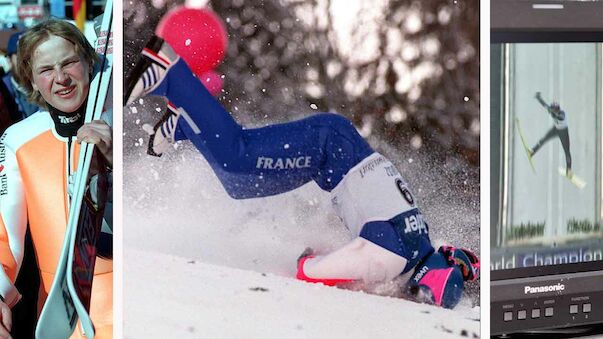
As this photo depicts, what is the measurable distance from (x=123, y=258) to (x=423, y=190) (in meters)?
0.58

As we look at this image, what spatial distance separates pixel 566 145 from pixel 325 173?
1.90 ft

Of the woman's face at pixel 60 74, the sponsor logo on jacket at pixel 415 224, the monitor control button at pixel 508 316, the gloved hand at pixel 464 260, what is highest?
the woman's face at pixel 60 74

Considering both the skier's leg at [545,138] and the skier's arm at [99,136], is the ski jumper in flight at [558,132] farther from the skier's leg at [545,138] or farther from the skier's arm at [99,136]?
the skier's arm at [99,136]

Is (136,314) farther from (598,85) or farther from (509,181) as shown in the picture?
(598,85)

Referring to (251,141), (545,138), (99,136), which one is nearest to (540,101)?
(545,138)

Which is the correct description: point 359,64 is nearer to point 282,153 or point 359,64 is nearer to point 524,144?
point 282,153

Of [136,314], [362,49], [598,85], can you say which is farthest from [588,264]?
[136,314]

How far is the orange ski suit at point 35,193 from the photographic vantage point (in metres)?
1.43

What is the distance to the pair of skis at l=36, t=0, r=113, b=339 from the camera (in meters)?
1.43

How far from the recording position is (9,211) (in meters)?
1.43

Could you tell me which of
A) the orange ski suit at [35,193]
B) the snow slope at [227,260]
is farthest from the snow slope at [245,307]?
the orange ski suit at [35,193]

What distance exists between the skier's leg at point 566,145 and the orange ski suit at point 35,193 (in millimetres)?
1009

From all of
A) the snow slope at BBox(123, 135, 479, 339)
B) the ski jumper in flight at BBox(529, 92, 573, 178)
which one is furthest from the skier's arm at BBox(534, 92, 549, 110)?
the snow slope at BBox(123, 135, 479, 339)

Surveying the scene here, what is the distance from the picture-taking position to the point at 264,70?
1.52 meters
